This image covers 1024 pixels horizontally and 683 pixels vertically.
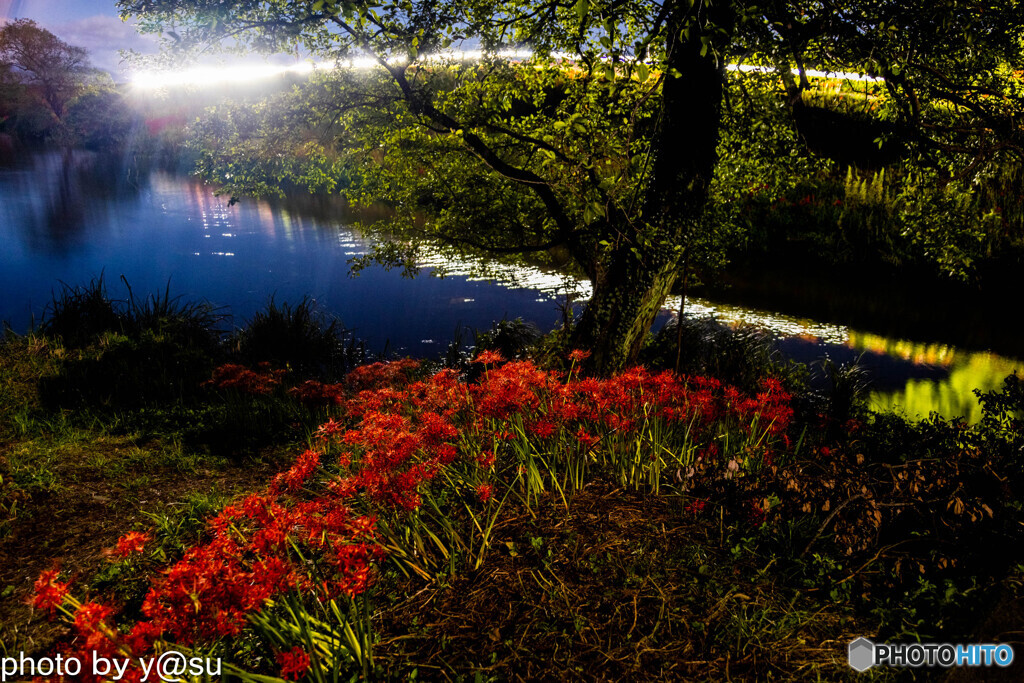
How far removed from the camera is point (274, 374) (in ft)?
25.2

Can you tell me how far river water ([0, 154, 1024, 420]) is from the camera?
30.4ft

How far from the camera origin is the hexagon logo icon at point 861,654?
2.21 meters

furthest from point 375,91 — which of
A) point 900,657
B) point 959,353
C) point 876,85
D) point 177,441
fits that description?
point 959,353

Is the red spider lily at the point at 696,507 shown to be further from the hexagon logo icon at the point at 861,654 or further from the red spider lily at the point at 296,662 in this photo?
the red spider lily at the point at 296,662

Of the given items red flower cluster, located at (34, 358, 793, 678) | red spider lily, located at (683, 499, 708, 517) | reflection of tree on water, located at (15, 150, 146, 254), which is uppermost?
reflection of tree on water, located at (15, 150, 146, 254)

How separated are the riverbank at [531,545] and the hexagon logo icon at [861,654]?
0.06 m

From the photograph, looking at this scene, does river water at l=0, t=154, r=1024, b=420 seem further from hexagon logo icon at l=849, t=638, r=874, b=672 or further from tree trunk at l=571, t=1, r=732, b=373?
hexagon logo icon at l=849, t=638, r=874, b=672

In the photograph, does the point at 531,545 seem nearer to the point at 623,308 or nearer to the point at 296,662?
the point at 296,662

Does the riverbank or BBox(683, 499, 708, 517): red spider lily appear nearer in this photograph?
the riverbank

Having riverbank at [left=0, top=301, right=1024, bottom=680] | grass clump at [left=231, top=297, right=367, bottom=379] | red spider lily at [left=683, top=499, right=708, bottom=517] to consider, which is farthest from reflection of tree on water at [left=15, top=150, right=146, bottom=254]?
red spider lily at [left=683, top=499, right=708, bottom=517]

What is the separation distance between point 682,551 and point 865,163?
18.6 meters

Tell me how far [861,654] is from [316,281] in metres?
15.7

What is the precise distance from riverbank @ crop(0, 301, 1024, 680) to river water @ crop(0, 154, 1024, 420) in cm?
393

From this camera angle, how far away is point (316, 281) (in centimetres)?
1580
